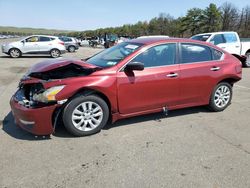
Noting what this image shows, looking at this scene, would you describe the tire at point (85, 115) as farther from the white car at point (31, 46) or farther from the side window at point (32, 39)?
the side window at point (32, 39)

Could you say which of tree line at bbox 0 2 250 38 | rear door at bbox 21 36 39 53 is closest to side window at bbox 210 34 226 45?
rear door at bbox 21 36 39 53

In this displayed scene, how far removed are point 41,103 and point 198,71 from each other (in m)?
2.93

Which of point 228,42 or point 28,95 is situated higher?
point 228,42

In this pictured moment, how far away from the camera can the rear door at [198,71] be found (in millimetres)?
4777

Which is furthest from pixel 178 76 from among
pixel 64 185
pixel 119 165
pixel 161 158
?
pixel 64 185

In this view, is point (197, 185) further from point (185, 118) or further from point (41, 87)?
point (41, 87)

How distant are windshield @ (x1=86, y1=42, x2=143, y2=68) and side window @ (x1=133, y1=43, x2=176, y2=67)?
0.21 meters

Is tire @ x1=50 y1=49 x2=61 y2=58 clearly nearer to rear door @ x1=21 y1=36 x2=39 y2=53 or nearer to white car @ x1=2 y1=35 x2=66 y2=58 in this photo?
white car @ x1=2 y1=35 x2=66 y2=58

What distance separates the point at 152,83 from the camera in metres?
4.41

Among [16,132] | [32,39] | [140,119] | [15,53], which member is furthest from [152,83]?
[15,53]

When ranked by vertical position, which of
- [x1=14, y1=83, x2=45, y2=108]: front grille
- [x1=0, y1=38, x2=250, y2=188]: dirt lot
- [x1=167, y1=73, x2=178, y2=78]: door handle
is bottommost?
[x1=0, y1=38, x2=250, y2=188]: dirt lot

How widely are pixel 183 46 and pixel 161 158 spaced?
7.70ft

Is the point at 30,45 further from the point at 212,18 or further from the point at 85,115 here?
the point at 212,18

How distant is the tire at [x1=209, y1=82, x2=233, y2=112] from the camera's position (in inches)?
208
